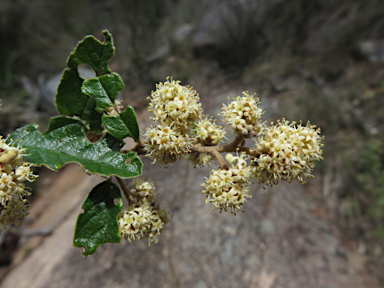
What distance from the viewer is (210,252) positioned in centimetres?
265

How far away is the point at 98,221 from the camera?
862 millimetres

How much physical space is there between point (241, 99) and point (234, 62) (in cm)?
441

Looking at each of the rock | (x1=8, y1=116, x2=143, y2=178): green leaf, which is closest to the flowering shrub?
(x1=8, y1=116, x2=143, y2=178): green leaf

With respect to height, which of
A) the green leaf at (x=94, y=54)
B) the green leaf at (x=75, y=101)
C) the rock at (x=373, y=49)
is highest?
the rock at (x=373, y=49)

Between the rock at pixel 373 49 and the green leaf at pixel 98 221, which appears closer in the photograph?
the green leaf at pixel 98 221

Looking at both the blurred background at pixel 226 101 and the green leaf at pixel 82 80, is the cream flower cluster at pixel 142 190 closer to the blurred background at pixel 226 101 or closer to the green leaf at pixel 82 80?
the green leaf at pixel 82 80

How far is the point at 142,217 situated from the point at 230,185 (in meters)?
0.37

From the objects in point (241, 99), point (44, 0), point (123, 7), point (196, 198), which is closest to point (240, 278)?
point (196, 198)

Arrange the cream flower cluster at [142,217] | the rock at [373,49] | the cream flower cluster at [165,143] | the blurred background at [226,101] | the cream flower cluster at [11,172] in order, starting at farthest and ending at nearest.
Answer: the rock at [373,49] → the blurred background at [226,101] → the cream flower cluster at [142,217] → the cream flower cluster at [165,143] → the cream flower cluster at [11,172]

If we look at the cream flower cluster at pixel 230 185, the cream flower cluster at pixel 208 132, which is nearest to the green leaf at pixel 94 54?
the cream flower cluster at pixel 208 132

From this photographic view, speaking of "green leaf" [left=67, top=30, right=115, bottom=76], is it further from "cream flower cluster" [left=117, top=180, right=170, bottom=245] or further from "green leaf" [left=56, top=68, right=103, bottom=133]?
"cream flower cluster" [left=117, top=180, right=170, bottom=245]

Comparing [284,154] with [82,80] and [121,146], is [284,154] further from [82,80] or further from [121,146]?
[82,80]

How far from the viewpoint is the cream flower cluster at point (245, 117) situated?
0.92 metres

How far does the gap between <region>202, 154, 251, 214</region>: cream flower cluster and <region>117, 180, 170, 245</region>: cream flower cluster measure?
27cm
